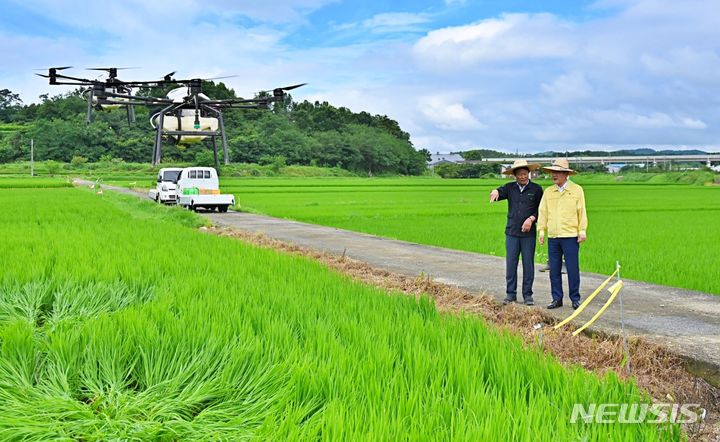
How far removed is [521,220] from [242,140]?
2490 inches

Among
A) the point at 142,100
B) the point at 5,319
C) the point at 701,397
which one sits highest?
the point at 142,100

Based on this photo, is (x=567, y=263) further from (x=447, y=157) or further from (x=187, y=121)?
(x=447, y=157)

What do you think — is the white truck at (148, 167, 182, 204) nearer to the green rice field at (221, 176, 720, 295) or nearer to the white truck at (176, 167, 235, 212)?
the white truck at (176, 167, 235, 212)

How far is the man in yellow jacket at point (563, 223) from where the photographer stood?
5.86 meters

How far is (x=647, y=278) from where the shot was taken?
8586 mm

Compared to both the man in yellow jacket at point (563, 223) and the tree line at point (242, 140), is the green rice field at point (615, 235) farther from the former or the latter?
the tree line at point (242, 140)

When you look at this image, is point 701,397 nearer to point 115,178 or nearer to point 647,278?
point 647,278

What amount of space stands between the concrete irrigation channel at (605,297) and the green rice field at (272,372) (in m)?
1.44

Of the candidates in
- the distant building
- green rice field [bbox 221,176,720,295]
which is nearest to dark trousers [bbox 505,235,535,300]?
green rice field [bbox 221,176,720,295]

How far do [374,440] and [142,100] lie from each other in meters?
39.5

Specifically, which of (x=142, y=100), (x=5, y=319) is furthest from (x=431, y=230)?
(x=142, y=100)

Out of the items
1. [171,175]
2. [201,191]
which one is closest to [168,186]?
[171,175]

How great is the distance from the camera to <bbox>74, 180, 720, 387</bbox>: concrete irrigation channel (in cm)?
481

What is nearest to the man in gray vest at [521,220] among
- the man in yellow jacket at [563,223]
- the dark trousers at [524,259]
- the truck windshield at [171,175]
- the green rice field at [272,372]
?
the dark trousers at [524,259]
